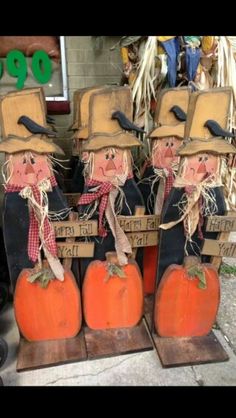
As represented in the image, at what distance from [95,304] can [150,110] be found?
1224 millimetres

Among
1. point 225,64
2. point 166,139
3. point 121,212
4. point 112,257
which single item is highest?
point 225,64

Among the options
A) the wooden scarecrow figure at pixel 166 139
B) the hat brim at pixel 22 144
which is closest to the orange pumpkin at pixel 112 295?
the wooden scarecrow figure at pixel 166 139

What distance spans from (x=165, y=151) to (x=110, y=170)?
Answer: 1.25 ft

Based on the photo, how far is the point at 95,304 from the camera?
73.8 inches

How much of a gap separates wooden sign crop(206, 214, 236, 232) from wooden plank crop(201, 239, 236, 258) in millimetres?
61

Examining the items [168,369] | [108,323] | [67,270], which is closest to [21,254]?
[67,270]

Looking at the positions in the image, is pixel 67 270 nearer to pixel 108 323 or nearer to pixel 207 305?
pixel 108 323

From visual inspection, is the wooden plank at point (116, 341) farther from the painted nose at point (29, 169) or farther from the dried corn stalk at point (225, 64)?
the dried corn stalk at point (225, 64)

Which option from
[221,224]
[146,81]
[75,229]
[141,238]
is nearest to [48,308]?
[75,229]

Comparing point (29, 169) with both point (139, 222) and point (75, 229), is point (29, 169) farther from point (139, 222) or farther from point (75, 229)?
point (139, 222)

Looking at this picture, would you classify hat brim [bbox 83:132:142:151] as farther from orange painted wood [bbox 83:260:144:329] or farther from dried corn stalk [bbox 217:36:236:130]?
dried corn stalk [bbox 217:36:236:130]

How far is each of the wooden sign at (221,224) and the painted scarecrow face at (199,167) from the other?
0.20m

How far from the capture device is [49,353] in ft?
5.89

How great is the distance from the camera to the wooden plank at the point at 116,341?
1811 mm
